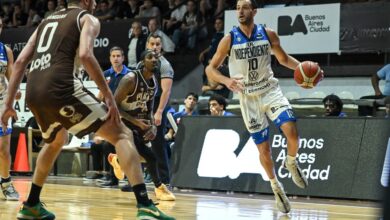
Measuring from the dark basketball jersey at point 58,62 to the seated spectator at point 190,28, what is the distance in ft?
32.8

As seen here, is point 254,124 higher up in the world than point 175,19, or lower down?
lower down

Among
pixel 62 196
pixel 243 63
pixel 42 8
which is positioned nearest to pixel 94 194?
pixel 62 196

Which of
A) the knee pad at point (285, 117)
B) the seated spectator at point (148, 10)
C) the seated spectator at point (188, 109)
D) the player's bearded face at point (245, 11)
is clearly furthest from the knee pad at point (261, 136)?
the seated spectator at point (148, 10)

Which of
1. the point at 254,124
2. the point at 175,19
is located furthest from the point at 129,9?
the point at 254,124

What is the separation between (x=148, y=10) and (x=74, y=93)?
11.1 m

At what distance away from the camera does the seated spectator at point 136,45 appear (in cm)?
1427

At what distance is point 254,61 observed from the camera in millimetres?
7152

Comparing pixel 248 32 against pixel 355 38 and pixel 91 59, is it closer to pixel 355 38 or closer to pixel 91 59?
pixel 91 59

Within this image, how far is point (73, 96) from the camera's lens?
15.3ft

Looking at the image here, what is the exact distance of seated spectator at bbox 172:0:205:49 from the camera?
581 inches

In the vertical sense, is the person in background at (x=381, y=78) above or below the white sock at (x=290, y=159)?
above

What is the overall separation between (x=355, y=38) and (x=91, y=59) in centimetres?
857

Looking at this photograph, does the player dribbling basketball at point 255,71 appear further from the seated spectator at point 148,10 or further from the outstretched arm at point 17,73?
the seated spectator at point 148,10

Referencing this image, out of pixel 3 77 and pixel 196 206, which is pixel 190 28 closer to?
pixel 3 77
